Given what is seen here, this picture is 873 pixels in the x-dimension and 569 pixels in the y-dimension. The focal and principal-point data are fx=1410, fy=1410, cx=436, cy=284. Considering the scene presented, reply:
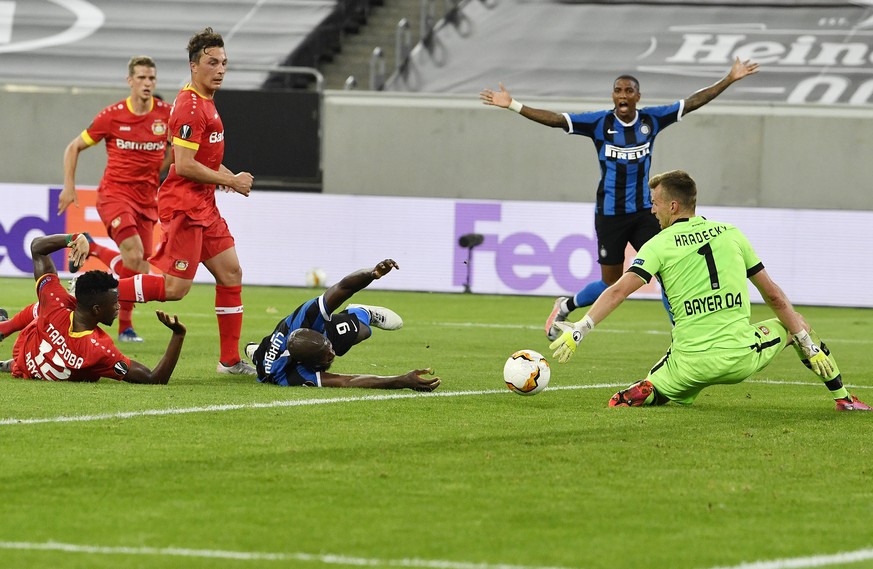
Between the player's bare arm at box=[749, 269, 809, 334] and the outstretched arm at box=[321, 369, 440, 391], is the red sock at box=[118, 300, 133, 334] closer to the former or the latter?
the outstretched arm at box=[321, 369, 440, 391]

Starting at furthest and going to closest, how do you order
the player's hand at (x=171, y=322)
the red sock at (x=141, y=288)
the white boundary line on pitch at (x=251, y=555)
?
the red sock at (x=141, y=288)
the player's hand at (x=171, y=322)
the white boundary line on pitch at (x=251, y=555)

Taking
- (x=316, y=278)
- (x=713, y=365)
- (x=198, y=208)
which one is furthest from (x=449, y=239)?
(x=713, y=365)

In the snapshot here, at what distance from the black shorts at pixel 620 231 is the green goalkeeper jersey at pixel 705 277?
4.26 m

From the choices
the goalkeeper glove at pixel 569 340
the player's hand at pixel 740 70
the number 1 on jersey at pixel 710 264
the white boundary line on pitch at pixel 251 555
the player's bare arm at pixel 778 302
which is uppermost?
the player's hand at pixel 740 70

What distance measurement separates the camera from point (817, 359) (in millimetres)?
8453

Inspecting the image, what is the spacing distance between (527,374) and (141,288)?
114 inches

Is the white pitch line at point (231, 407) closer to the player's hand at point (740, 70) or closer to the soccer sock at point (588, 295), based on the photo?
the soccer sock at point (588, 295)

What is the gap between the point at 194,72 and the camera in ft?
33.6

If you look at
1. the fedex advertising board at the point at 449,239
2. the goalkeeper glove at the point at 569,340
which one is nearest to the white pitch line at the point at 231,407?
the goalkeeper glove at the point at 569,340

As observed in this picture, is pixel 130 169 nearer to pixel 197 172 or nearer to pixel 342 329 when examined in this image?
pixel 197 172

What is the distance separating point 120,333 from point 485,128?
39.1 feet

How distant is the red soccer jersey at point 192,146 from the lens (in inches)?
398

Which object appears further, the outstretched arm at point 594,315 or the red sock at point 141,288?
the red sock at point 141,288

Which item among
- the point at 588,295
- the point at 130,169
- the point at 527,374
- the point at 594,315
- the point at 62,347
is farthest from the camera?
the point at 130,169
